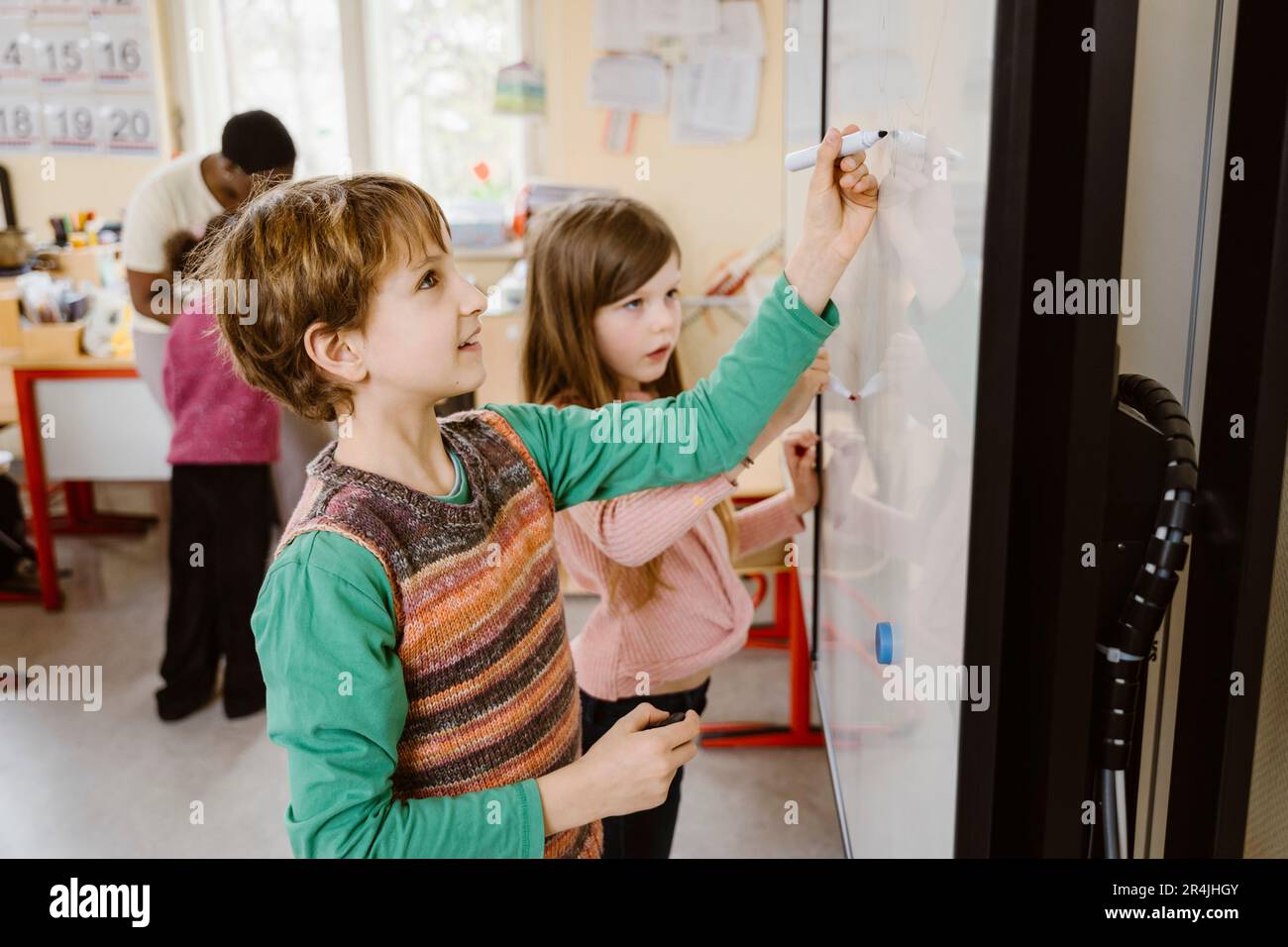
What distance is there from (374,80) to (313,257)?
3622 millimetres

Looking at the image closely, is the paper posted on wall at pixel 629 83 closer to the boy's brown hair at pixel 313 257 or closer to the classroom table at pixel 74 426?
the classroom table at pixel 74 426

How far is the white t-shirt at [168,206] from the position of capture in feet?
8.37

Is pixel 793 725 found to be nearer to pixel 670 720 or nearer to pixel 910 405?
pixel 670 720

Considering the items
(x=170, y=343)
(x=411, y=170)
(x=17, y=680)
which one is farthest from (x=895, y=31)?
(x=411, y=170)

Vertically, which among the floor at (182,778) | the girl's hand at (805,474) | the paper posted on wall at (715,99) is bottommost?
the floor at (182,778)

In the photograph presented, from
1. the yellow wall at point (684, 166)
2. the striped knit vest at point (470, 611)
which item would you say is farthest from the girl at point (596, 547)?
the yellow wall at point (684, 166)

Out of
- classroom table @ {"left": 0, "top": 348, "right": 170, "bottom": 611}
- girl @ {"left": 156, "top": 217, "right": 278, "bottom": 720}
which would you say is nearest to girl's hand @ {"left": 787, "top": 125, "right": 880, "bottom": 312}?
girl @ {"left": 156, "top": 217, "right": 278, "bottom": 720}

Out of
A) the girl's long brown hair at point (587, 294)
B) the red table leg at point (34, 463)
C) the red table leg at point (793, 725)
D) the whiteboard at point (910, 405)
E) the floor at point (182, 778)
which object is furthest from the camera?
the red table leg at point (34, 463)

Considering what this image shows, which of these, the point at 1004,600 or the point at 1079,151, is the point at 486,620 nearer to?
the point at 1004,600

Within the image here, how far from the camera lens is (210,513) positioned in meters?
2.42

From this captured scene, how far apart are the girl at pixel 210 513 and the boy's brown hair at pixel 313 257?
4.73ft

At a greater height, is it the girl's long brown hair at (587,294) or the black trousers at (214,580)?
the girl's long brown hair at (587,294)

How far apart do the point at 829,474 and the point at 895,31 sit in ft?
1.91

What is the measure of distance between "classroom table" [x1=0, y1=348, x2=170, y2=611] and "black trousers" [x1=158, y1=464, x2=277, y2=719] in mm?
707
